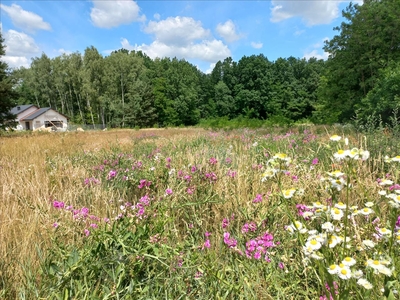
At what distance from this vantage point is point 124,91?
4753cm

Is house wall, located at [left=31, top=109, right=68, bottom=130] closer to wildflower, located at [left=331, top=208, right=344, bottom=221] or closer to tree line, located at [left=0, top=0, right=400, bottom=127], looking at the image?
tree line, located at [left=0, top=0, right=400, bottom=127]

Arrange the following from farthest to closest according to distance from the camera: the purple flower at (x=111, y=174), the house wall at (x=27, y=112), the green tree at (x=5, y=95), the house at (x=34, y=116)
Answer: the house wall at (x=27, y=112), the house at (x=34, y=116), the green tree at (x=5, y=95), the purple flower at (x=111, y=174)

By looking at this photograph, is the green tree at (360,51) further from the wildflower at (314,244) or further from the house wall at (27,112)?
the house wall at (27,112)

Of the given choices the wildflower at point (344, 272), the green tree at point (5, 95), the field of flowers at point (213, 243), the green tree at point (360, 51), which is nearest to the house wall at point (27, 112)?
the green tree at point (5, 95)

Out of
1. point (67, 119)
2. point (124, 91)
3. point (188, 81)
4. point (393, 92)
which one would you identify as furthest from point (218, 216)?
point (188, 81)

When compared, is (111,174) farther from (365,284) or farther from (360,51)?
(360,51)

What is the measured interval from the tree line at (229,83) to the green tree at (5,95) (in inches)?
23.8

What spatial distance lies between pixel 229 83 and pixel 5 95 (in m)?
51.0

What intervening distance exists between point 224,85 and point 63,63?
3530cm

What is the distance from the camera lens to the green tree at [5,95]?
19594mm

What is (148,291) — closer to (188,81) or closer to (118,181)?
(118,181)

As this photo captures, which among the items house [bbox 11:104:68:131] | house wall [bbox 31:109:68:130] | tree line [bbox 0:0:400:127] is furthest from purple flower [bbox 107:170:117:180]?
house wall [bbox 31:109:68:130]

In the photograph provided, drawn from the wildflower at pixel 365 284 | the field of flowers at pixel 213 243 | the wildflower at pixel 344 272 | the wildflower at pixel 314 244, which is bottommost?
the field of flowers at pixel 213 243

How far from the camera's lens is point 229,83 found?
63.5m
